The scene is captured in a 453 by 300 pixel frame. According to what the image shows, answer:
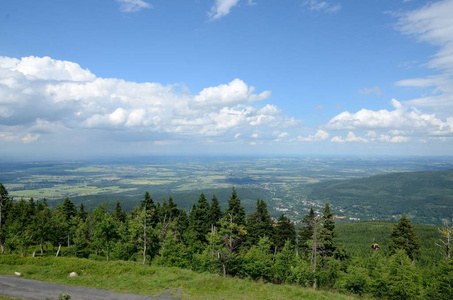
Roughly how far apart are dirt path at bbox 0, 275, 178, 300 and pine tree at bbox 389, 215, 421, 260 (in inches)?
1450

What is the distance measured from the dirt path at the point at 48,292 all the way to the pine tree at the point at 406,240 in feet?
121

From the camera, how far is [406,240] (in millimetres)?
39250

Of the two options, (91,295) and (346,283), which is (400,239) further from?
(91,295)

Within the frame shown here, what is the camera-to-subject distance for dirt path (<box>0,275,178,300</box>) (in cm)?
1852

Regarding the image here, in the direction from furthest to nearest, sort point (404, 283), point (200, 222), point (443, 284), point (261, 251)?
point (200, 222) < point (261, 251) < point (404, 283) < point (443, 284)

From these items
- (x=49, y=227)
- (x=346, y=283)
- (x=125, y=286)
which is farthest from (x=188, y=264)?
(x=49, y=227)

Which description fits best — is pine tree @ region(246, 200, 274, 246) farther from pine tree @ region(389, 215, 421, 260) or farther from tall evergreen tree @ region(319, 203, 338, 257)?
A: pine tree @ region(389, 215, 421, 260)

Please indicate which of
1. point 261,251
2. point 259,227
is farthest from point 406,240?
point 261,251

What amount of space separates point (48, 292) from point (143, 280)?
691 centimetres

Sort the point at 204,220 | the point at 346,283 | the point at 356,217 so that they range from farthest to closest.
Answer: the point at 356,217, the point at 204,220, the point at 346,283

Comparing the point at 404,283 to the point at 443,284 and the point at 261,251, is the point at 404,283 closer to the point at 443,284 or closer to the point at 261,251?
the point at 443,284

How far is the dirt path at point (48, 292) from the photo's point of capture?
729 inches

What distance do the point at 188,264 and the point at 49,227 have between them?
24.9 meters

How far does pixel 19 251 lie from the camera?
129 feet
